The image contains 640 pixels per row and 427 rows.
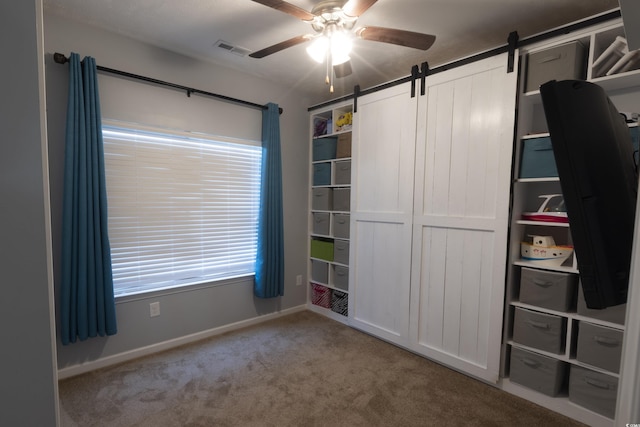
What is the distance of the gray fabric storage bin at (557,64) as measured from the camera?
1.77 m

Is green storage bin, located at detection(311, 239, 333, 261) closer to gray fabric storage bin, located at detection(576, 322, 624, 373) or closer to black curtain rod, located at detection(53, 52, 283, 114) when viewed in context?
black curtain rod, located at detection(53, 52, 283, 114)

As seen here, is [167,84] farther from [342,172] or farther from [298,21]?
[342,172]

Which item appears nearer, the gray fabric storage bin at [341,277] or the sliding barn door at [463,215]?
the sliding barn door at [463,215]

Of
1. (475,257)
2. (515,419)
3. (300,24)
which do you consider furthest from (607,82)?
(515,419)

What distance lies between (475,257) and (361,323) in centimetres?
128

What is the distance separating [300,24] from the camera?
6.98ft

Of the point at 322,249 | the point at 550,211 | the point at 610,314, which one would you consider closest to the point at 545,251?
the point at 550,211

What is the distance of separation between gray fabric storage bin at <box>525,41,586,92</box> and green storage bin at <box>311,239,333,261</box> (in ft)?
7.12

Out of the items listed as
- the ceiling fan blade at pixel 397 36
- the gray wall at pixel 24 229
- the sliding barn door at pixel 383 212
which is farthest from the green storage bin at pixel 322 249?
the gray wall at pixel 24 229

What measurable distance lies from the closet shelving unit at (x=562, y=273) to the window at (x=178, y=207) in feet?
7.37

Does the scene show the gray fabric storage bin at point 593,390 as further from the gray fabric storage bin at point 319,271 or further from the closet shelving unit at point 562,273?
the gray fabric storage bin at point 319,271

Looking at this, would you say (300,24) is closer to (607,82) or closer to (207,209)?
(207,209)

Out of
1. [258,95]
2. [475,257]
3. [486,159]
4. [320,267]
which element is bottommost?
[320,267]

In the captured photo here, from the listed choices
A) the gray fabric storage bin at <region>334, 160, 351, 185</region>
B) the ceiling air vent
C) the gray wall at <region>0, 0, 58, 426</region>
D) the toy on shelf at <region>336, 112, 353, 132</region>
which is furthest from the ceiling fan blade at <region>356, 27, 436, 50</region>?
the gray wall at <region>0, 0, 58, 426</region>
